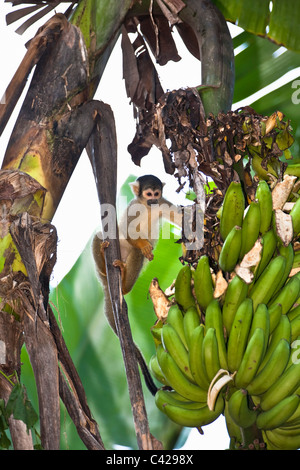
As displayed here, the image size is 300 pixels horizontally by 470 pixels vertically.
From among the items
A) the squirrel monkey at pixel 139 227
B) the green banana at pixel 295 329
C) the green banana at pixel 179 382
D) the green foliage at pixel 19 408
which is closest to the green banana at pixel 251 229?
the green banana at pixel 295 329

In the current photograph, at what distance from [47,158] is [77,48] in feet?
1.14

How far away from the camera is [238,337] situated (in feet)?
4.28

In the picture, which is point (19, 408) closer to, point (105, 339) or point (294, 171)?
point (294, 171)

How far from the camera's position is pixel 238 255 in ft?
4.49

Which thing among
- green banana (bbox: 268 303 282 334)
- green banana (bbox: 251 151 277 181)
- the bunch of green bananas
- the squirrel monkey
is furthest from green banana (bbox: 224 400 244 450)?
the squirrel monkey

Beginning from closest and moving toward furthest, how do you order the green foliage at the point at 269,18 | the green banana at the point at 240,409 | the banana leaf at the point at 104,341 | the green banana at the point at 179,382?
the green banana at the point at 240,409, the green banana at the point at 179,382, the green foliage at the point at 269,18, the banana leaf at the point at 104,341

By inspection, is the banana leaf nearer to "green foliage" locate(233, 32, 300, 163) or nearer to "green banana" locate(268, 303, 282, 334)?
"green foliage" locate(233, 32, 300, 163)

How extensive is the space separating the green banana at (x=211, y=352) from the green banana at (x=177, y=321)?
0.37 ft

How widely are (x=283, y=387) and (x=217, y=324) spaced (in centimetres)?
20

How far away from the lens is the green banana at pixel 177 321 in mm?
1394

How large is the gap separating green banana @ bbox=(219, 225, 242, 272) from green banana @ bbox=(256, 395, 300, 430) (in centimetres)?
33

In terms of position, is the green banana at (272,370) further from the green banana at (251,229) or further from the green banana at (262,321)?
the green banana at (251,229)

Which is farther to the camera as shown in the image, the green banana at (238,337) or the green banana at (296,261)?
the green banana at (296,261)
